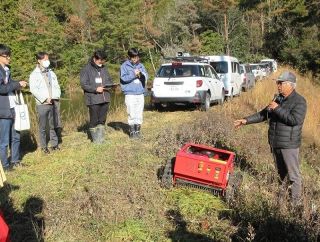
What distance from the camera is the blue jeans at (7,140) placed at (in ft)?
23.2

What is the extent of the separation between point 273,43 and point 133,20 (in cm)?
1525

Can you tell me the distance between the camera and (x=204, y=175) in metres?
6.02

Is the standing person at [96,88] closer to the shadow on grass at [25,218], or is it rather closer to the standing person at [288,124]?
the shadow on grass at [25,218]

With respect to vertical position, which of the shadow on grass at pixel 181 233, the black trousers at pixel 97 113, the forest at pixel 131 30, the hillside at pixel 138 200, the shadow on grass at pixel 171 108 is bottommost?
the shadow on grass at pixel 181 233

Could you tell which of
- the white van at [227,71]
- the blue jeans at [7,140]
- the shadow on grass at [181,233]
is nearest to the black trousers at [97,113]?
the blue jeans at [7,140]

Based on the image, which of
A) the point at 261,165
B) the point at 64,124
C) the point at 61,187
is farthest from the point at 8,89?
the point at 64,124

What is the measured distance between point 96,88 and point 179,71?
5766mm

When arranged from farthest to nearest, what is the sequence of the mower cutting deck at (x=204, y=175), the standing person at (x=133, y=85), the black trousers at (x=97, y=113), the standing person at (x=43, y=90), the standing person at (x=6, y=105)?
the standing person at (x=133, y=85) → the black trousers at (x=97, y=113) → the standing person at (x=43, y=90) → the standing person at (x=6, y=105) → the mower cutting deck at (x=204, y=175)

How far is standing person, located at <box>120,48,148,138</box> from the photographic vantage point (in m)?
8.98

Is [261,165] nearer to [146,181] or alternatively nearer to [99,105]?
[146,181]

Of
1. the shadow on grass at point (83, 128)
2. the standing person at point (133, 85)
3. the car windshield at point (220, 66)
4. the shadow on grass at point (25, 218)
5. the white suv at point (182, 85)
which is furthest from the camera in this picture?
the car windshield at point (220, 66)

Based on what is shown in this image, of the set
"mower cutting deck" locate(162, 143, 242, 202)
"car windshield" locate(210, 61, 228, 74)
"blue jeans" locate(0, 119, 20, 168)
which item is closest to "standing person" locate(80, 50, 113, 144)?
"blue jeans" locate(0, 119, 20, 168)

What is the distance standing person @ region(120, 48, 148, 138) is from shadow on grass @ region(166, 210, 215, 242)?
398 centimetres

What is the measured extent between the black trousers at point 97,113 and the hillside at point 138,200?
0.52 meters
